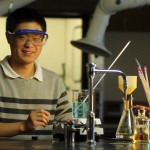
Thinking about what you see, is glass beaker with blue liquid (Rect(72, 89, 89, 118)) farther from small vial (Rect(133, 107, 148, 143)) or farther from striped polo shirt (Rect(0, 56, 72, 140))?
small vial (Rect(133, 107, 148, 143))

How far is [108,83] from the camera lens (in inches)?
220

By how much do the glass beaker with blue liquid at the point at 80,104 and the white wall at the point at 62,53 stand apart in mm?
3659

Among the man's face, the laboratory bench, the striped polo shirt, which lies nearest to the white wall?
the striped polo shirt

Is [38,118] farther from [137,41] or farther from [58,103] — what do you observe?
[137,41]

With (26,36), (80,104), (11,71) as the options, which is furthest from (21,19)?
(80,104)

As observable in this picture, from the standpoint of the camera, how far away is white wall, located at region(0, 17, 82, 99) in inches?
241

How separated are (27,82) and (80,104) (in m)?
0.30

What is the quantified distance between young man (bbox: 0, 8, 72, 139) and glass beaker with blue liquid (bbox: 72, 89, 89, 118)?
10 cm

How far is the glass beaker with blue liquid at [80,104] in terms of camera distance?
235cm

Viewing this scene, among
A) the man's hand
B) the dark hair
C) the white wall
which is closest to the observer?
Result: the man's hand

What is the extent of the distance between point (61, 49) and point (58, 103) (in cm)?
A: 372

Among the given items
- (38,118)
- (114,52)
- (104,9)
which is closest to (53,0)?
(114,52)

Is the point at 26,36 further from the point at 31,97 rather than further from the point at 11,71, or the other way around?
the point at 31,97

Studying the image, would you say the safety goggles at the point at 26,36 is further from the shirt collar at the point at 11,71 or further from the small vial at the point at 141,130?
the small vial at the point at 141,130
